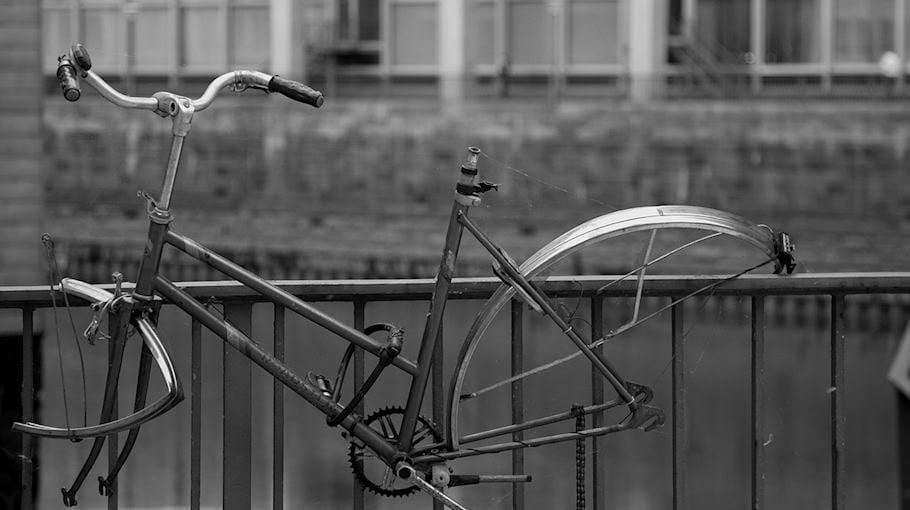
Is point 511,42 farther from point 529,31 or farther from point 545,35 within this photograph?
point 545,35

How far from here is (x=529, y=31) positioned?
30.4m

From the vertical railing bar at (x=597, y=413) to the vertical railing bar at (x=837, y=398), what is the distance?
0.53 metres

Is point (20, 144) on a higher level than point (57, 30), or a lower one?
lower

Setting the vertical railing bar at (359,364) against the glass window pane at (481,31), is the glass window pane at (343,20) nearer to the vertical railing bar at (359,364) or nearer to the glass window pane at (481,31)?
the glass window pane at (481,31)

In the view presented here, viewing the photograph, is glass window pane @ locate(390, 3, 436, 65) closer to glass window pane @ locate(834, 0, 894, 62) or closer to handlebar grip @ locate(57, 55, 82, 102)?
glass window pane @ locate(834, 0, 894, 62)

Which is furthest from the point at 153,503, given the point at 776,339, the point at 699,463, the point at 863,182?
the point at 863,182

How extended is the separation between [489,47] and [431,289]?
27153 mm

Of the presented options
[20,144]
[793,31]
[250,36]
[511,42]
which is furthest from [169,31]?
[20,144]

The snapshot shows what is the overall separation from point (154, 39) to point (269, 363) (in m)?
29.1

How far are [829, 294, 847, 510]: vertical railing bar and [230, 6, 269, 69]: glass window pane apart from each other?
91.9 feet

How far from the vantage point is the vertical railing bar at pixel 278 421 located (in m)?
3.54

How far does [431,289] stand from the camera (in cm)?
352

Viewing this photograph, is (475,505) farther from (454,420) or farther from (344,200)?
(344,200)

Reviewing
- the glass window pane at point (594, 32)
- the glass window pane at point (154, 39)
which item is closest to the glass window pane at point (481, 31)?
the glass window pane at point (594, 32)
